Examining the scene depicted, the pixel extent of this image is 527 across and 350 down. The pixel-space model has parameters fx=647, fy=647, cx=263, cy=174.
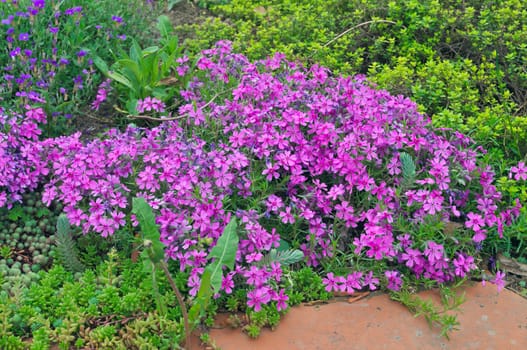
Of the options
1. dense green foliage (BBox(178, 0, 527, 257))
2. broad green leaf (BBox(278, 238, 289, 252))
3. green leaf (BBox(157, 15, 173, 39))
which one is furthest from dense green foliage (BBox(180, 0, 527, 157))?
broad green leaf (BBox(278, 238, 289, 252))

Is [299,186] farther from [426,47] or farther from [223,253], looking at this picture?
[426,47]

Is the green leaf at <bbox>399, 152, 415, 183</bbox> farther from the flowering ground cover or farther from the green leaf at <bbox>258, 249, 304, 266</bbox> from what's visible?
the green leaf at <bbox>258, 249, 304, 266</bbox>

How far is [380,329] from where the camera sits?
3047 millimetres

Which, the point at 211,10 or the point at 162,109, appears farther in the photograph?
the point at 211,10

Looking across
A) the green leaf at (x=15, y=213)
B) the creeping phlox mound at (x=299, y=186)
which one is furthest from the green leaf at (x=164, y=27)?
the green leaf at (x=15, y=213)

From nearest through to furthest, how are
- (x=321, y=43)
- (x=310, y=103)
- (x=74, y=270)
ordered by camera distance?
1. (x=74, y=270)
2. (x=310, y=103)
3. (x=321, y=43)

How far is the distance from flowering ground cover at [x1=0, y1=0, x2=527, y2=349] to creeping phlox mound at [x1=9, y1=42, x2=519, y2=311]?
10 millimetres

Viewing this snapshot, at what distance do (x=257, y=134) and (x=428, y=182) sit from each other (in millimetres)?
923

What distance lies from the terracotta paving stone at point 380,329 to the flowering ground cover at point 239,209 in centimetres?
7

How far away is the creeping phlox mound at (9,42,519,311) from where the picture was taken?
3146 mm

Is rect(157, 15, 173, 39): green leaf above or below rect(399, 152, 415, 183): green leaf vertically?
above

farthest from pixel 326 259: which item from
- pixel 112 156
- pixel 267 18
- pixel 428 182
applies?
pixel 267 18

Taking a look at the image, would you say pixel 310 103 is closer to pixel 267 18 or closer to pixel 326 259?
pixel 326 259

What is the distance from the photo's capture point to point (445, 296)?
319cm
